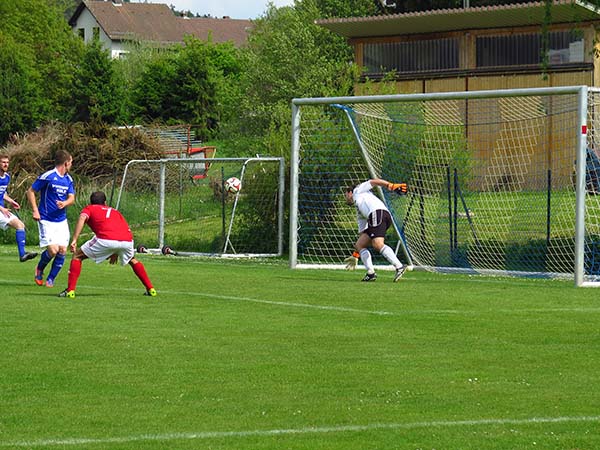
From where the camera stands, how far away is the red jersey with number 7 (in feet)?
49.3

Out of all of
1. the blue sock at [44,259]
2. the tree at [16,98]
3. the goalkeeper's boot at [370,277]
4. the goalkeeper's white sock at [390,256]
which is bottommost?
the goalkeeper's boot at [370,277]

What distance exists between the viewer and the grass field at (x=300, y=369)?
7234 mm

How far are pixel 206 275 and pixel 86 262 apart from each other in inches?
159

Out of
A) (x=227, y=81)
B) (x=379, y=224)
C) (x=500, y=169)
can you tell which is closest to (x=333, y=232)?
(x=500, y=169)

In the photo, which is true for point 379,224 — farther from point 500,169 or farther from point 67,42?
point 67,42

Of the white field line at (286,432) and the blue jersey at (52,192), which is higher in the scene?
the blue jersey at (52,192)

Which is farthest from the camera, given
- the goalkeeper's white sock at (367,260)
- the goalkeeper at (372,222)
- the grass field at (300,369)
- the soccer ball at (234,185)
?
the soccer ball at (234,185)

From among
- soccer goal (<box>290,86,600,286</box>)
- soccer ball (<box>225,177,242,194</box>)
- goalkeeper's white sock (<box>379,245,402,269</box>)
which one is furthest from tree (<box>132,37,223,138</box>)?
goalkeeper's white sock (<box>379,245,402,269</box>)

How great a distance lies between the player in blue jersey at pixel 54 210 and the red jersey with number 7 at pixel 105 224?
1.64m

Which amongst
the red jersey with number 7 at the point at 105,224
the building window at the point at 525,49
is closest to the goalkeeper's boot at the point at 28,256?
the red jersey with number 7 at the point at 105,224

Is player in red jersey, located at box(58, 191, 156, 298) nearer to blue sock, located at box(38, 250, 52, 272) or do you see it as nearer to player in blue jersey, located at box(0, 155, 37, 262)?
blue sock, located at box(38, 250, 52, 272)

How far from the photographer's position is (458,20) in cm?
3872

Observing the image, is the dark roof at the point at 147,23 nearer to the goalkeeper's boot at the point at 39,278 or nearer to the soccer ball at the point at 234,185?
the soccer ball at the point at 234,185

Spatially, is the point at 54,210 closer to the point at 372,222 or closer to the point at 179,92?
the point at 372,222
